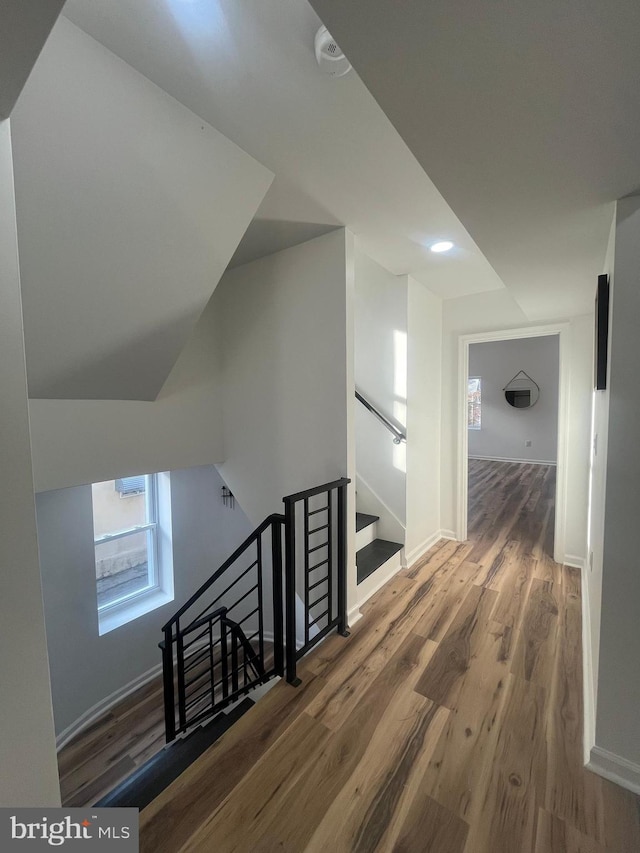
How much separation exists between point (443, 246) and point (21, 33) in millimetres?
2345

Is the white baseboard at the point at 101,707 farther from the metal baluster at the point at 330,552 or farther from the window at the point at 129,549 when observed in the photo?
the metal baluster at the point at 330,552

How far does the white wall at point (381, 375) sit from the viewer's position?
3.01 m

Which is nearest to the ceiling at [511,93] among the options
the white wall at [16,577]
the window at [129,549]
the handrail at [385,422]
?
the white wall at [16,577]

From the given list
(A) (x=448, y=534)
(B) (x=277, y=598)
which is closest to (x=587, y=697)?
(B) (x=277, y=598)

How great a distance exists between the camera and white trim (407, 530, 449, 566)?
3.12 m

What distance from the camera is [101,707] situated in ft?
10.7

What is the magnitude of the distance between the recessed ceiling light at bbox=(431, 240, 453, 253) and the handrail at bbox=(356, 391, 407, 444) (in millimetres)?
1322

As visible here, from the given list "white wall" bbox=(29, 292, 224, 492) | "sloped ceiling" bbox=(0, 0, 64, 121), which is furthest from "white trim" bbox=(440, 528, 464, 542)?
"sloped ceiling" bbox=(0, 0, 64, 121)

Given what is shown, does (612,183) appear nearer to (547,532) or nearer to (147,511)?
(547,532)

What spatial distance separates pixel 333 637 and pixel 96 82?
111 inches

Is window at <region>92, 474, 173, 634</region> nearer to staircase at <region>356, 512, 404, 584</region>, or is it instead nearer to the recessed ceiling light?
staircase at <region>356, 512, 404, 584</region>

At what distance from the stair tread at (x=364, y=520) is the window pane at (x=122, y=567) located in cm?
260

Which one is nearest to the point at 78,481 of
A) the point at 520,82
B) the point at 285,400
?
the point at 285,400

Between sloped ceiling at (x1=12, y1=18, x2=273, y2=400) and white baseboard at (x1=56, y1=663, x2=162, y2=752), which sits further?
white baseboard at (x1=56, y1=663, x2=162, y2=752)
